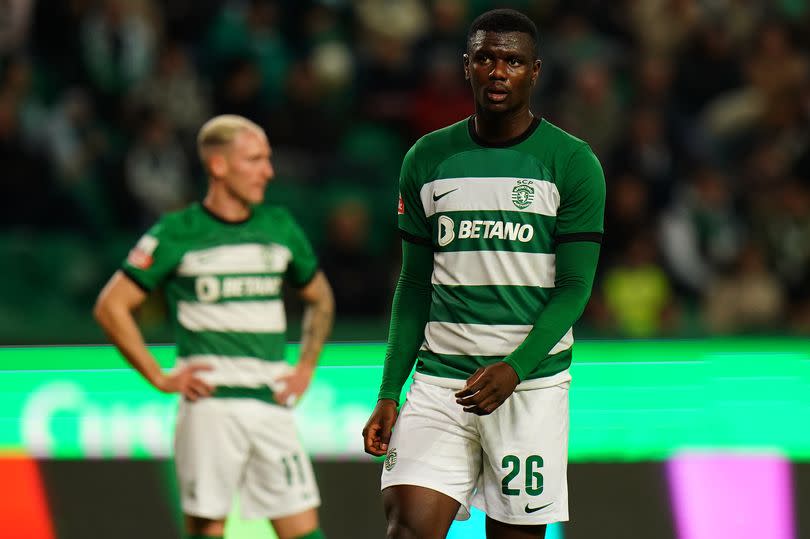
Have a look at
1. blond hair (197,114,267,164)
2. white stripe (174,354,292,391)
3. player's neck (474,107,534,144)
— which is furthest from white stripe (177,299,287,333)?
player's neck (474,107,534,144)

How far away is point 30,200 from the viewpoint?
29.9ft

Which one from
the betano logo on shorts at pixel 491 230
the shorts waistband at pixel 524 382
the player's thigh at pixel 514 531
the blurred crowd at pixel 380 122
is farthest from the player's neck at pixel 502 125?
the blurred crowd at pixel 380 122

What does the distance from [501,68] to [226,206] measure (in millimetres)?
1930

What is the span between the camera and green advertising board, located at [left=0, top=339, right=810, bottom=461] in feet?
19.2

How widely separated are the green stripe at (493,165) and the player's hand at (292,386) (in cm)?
165

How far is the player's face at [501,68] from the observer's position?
3.84 m

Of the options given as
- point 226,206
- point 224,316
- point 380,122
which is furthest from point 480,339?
point 380,122

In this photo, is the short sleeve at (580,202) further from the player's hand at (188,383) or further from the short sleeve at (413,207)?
the player's hand at (188,383)

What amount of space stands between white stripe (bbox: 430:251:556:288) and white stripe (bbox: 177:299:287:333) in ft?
4.93

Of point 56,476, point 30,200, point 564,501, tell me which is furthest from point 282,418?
point 30,200

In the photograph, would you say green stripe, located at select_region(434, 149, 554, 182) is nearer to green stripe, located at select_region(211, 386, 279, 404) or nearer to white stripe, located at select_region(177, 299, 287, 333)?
white stripe, located at select_region(177, 299, 287, 333)

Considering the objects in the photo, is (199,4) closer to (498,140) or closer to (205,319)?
(205,319)

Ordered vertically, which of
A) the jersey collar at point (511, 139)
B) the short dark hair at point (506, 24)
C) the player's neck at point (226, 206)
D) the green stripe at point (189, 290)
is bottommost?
the green stripe at point (189, 290)

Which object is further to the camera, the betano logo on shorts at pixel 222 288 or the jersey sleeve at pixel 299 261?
the jersey sleeve at pixel 299 261
